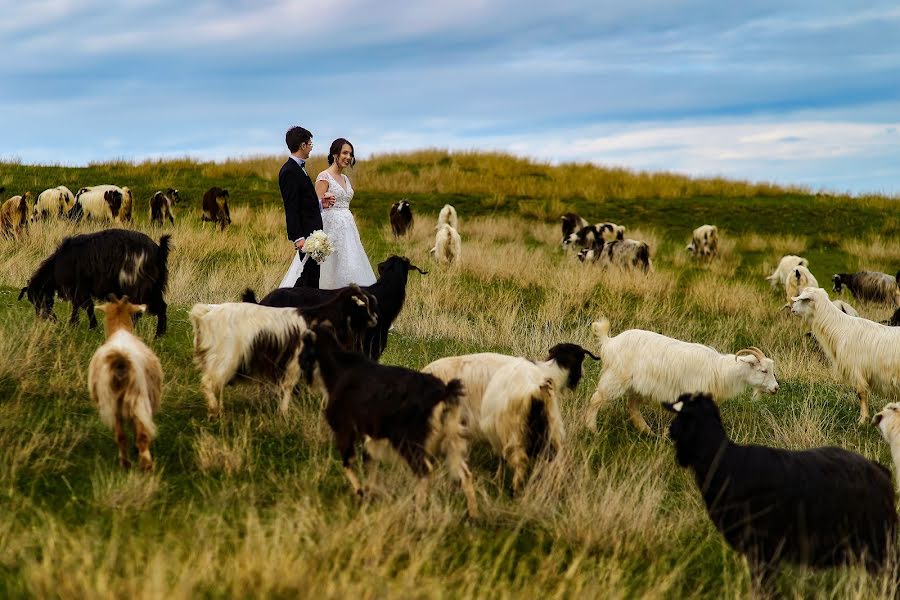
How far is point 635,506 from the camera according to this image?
4.46 m

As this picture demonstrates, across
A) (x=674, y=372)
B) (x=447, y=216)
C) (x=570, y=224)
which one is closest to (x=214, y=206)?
(x=447, y=216)

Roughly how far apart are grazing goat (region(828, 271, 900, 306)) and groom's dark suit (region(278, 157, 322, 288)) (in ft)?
34.1

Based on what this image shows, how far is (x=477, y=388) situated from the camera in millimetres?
4930

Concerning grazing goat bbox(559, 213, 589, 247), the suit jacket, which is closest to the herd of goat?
the suit jacket

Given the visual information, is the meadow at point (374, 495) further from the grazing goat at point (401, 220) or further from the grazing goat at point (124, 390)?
the grazing goat at point (401, 220)

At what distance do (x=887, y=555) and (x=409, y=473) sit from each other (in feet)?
7.72

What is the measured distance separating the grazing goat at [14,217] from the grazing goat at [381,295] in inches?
403

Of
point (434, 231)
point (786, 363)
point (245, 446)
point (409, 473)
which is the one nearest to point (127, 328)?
point (245, 446)

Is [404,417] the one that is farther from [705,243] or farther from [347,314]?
[705,243]

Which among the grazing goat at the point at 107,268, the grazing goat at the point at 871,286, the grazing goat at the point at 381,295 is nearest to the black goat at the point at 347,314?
the grazing goat at the point at 381,295

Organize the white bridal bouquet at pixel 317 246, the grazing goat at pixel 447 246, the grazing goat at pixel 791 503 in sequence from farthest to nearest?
the grazing goat at pixel 447 246 → the white bridal bouquet at pixel 317 246 → the grazing goat at pixel 791 503

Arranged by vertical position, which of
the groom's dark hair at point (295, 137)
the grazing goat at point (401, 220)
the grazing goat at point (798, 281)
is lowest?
the grazing goat at point (798, 281)

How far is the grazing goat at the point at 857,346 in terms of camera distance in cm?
755

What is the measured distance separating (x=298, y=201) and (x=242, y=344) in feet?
8.39
